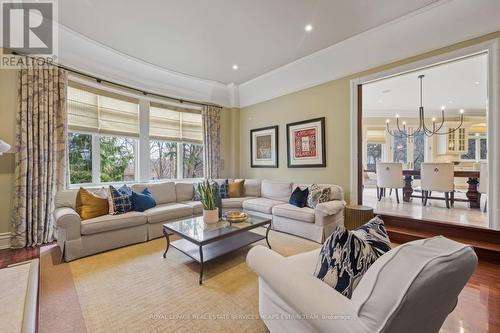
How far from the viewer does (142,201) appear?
3.48m

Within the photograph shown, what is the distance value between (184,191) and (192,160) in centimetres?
111

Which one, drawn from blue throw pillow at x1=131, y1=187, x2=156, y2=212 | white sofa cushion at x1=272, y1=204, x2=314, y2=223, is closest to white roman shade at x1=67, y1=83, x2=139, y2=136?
blue throw pillow at x1=131, y1=187, x2=156, y2=212

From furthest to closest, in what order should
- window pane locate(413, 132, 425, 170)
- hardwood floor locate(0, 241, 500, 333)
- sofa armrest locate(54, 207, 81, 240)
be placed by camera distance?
window pane locate(413, 132, 425, 170), sofa armrest locate(54, 207, 81, 240), hardwood floor locate(0, 241, 500, 333)

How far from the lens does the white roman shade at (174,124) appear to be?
4.61 metres

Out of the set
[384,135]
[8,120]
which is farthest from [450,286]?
[384,135]

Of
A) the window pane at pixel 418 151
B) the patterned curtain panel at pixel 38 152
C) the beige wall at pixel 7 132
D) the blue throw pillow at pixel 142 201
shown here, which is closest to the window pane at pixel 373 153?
the window pane at pixel 418 151

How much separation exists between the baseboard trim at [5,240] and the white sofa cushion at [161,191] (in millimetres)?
1633

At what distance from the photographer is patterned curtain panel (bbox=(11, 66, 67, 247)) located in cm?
299

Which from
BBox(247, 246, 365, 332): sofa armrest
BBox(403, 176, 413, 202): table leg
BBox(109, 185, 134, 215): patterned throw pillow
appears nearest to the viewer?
Answer: BBox(247, 246, 365, 332): sofa armrest

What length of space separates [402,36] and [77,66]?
4910 mm

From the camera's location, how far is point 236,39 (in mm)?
3377

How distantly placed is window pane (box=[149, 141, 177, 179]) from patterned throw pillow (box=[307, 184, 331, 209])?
3.10m

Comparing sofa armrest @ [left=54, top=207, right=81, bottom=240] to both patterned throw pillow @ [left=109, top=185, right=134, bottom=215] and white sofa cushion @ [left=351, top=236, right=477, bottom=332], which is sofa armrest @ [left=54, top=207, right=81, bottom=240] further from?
white sofa cushion @ [left=351, top=236, right=477, bottom=332]

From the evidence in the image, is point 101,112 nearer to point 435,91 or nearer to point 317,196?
point 317,196
